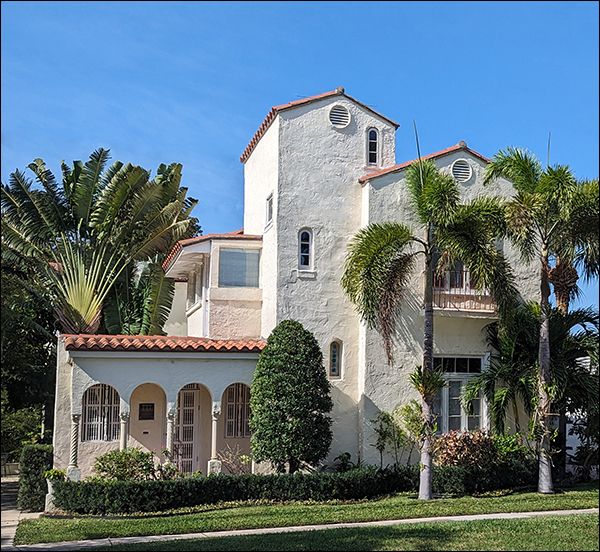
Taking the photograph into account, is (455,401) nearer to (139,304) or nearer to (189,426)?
(189,426)

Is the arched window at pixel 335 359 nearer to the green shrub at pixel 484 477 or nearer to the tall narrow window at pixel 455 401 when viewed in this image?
the tall narrow window at pixel 455 401

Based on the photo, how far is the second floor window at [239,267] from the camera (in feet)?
65.7

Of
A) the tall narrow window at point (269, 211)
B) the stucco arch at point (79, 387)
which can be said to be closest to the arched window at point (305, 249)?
the tall narrow window at point (269, 211)

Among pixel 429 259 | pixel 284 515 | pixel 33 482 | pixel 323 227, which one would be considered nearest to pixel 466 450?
pixel 429 259

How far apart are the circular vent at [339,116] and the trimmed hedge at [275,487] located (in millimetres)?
8888

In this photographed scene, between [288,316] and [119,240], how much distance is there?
7.80 meters

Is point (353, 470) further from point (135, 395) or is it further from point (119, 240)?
point (119, 240)

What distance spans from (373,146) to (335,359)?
5834mm

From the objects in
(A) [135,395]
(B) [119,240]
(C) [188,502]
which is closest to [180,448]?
(A) [135,395]

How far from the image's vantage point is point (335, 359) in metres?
18.7

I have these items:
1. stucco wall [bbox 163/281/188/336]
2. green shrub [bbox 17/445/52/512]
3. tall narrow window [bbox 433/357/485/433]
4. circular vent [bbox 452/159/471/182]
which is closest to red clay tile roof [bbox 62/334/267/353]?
green shrub [bbox 17/445/52/512]

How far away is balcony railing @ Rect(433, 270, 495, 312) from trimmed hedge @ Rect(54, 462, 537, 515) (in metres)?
3.96

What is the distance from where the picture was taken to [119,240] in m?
23.5

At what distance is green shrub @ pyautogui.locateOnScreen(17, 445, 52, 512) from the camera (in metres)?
16.8
